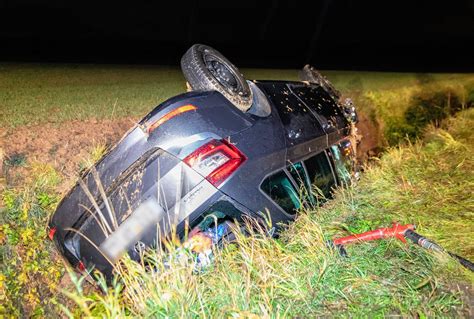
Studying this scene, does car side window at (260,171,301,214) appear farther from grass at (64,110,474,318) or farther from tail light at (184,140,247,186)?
tail light at (184,140,247,186)

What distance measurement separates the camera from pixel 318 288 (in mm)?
2531

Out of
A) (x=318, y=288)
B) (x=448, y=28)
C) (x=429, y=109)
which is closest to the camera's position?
(x=318, y=288)

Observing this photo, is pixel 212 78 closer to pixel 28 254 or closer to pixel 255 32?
Result: pixel 28 254

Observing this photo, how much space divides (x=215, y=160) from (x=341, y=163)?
1.85 m

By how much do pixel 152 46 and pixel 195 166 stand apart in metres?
7.84

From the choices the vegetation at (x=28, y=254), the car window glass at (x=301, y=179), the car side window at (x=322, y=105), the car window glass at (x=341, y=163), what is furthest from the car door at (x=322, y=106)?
the vegetation at (x=28, y=254)

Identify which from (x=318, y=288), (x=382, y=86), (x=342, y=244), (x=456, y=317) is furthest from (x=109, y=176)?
(x=382, y=86)

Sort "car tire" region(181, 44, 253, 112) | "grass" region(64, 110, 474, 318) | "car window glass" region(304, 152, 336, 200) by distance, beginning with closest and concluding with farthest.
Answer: "grass" region(64, 110, 474, 318) < "car tire" region(181, 44, 253, 112) < "car window glass" region(304, 152, 336, 200)

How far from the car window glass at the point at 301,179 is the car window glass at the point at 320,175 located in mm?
77

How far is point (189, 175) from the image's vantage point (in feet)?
8.69

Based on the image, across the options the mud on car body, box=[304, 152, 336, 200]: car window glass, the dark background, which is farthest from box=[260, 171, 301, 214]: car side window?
the dark background

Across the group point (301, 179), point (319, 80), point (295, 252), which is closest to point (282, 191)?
point (301, 179)

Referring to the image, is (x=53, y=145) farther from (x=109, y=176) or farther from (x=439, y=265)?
(x=439, y=265)

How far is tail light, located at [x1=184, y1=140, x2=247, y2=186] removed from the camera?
2.67 metres
